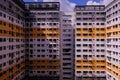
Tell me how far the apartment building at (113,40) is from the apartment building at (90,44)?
2.73m

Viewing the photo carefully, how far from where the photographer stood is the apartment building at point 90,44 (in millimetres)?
70688

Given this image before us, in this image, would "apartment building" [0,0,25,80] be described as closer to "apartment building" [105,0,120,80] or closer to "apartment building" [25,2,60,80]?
"apartment building" [25,2,60,80]

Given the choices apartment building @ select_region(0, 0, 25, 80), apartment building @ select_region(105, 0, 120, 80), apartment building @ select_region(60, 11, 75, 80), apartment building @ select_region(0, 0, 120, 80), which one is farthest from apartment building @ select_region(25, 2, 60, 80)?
apartment building @ select_region(105, 0, 120, 80)

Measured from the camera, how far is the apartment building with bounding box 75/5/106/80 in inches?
2783

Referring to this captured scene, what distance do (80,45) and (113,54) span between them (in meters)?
13.4

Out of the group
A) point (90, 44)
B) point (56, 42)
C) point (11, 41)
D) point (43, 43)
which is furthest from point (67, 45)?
point (11, 41)

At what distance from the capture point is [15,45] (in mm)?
58438

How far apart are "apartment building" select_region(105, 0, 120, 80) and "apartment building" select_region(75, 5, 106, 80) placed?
273 centimetres

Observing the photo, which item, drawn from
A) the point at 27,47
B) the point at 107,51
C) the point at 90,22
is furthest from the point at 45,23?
the point at 107,51

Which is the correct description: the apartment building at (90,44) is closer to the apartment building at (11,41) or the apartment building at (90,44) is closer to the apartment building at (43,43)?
the apartment building at (43,43)

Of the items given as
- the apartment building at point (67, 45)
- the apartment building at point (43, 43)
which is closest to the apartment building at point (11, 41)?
the apartment building at point (43, 43)

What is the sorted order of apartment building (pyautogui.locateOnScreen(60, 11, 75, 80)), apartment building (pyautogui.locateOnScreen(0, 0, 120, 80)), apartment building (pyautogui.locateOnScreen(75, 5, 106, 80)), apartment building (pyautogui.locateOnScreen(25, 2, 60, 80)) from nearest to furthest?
apartment building (pyautogui.locateOnScreen(0, 0, 120, 80))
apartment building (pyautogui.locateOnScreen(75, 5, 106, 80))
apartment building (pyautogui.locateOnScreen(25, 2, 60, 80))
apartment building (pyautogui.locateOnScreen(60, 11, 75, 80))

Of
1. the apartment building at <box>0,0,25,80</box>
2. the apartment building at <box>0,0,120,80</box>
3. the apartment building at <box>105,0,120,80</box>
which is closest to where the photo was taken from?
the apartment building at <box>0,0,25,80</box>

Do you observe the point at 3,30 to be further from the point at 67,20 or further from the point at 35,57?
the point at 67,20
